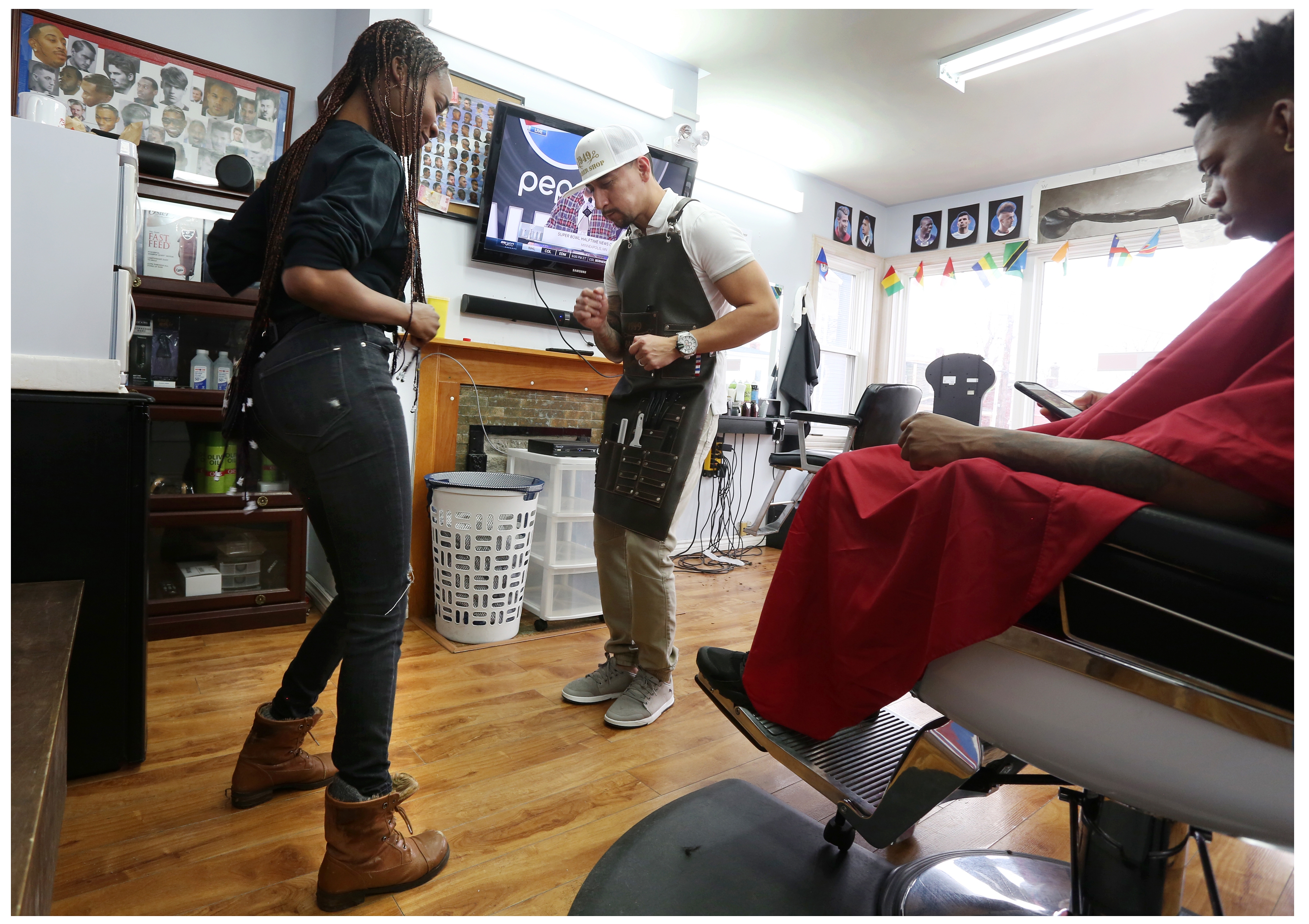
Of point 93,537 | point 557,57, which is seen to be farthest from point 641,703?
point 557,57

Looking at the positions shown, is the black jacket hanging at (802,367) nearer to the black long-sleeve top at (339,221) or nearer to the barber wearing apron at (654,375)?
the barber wearing apron at (654,375)

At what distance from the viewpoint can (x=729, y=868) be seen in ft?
4.17

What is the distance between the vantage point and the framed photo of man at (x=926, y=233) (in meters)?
5.57

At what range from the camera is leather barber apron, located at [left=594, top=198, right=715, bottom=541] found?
1.90m

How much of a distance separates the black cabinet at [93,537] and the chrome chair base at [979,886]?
158 cm

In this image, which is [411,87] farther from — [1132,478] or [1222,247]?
[1222,247]

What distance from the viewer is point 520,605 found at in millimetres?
2613

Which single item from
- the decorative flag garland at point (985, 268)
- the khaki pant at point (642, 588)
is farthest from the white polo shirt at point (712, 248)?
the decorative flag garland at point (985, 268)

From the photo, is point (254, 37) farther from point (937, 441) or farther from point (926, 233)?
point (926, 233)

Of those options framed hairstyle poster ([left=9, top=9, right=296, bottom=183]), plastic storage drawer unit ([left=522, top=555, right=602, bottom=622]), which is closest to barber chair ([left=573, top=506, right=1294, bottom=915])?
plastic storage drawer unit ([left=522, top=555, right=602, bottom=622])

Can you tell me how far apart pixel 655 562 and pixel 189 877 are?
1.15 meters

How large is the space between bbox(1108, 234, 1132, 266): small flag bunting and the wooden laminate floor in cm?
421

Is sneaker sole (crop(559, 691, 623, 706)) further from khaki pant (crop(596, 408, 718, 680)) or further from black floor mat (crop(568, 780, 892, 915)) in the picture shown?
black floor mat (crop(568, 780, 892, 915))

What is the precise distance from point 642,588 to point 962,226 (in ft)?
15.5
